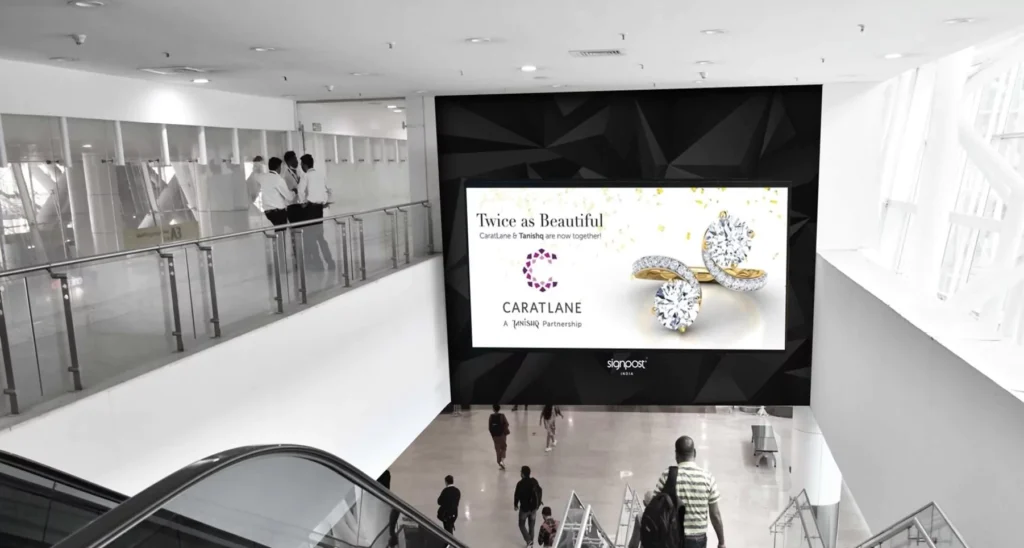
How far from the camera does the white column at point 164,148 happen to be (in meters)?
10.8

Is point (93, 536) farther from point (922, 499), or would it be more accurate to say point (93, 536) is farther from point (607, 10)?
point (922, 499)

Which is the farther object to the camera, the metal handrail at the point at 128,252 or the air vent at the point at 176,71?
the air vent at the point at 176,71

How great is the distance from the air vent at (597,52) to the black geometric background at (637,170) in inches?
164

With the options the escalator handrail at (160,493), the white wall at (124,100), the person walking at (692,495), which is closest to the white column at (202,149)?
the white wall at (124,100)

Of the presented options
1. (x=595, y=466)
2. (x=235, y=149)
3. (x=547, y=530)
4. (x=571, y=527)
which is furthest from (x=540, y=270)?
(x=235, y=149)

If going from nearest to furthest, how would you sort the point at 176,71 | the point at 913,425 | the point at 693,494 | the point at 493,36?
the point at 913,425 < the point at 493,36 < the point at 693,494 < the point at 176,71

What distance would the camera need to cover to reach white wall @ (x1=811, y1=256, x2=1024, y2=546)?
15.0ft

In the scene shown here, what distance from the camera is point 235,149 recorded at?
1235 centimetres

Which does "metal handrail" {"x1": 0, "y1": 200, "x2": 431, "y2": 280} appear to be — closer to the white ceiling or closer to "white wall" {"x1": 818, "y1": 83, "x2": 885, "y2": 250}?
the white ceiling

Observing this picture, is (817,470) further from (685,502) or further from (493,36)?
(493,36)

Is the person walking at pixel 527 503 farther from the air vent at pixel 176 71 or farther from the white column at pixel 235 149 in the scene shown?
the air vent at pixel 176 71

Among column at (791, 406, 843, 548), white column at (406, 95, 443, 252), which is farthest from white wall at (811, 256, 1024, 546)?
white column at (406, 95, 443, 252)

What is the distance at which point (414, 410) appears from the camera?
37.2 ft

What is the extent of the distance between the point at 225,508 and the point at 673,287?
389 inches
